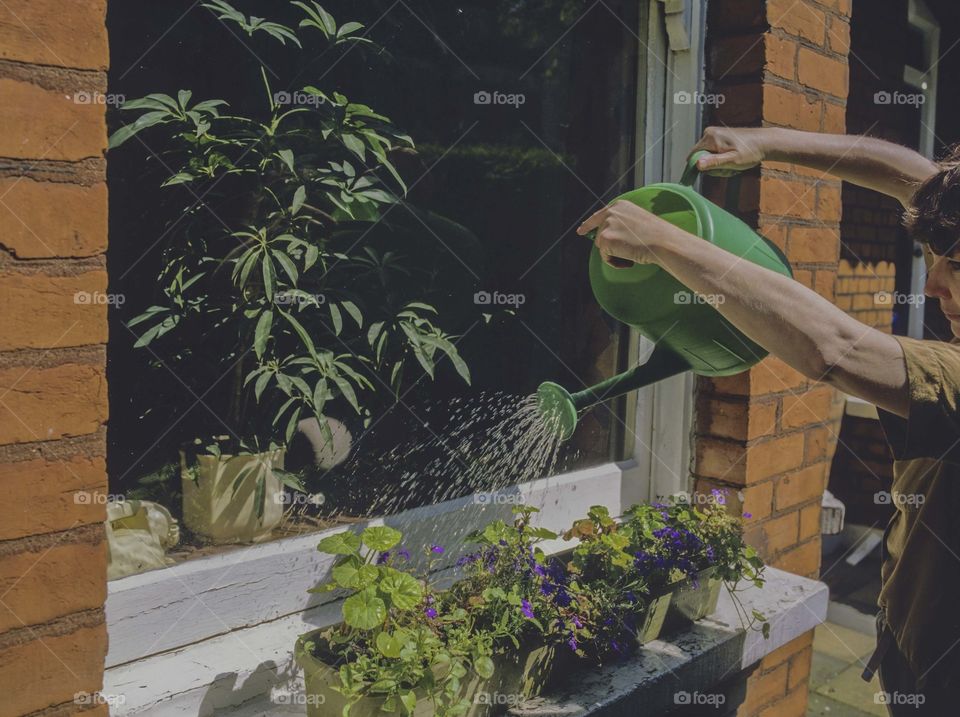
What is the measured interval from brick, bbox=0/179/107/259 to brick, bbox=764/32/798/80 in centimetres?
162

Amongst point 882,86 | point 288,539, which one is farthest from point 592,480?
point 882,86

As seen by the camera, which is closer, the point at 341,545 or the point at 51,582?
the point at 51,582

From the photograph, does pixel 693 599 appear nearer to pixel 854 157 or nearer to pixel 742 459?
pixel 742 459

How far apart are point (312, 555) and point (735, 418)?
3.66 ft

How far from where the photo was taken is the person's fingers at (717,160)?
149cm

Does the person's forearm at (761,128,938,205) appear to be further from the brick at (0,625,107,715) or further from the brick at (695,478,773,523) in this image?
the brick at (0,625,107,715)

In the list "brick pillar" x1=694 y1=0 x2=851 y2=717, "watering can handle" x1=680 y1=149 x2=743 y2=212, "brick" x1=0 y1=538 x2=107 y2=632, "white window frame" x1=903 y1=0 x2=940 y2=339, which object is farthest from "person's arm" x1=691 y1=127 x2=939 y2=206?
"white window frame" x1=903 y1=0 x2=940 y2=339

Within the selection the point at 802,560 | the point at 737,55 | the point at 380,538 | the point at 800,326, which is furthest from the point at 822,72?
the point at 380,538

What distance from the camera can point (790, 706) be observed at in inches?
94.3

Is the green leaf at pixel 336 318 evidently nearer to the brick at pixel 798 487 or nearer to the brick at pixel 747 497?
the brick at pixel 747 497

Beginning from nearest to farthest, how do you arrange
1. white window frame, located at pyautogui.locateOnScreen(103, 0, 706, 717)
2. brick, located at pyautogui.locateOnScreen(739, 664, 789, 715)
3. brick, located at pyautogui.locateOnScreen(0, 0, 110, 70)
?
1. brick, located at pyautogui.locateOnScreen(0, 0, 110, 70)
2. white window frame, located at pyautogui.locateOnScreen(103, 0, 706, 717)
3. brick, located at pyautogui.locateOnScreen(739, 664, 789, 715)

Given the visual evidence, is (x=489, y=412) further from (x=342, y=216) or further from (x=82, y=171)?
(x=82, y=171)

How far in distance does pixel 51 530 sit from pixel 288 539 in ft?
1.90

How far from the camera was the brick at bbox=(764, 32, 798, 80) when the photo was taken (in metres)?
2.06
